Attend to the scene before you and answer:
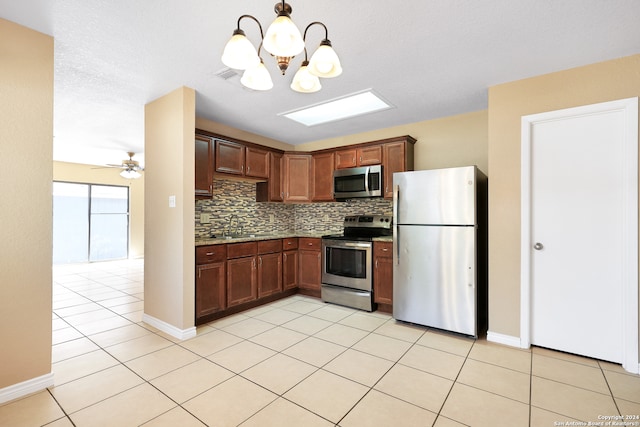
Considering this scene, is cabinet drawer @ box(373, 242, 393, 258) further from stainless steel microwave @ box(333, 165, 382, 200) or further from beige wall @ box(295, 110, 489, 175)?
beige wall @ box(295, 110, 489, 175)

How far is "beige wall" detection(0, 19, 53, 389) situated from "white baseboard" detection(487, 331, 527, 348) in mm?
3605

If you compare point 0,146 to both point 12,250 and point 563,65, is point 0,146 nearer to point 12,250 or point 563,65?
point 12,250

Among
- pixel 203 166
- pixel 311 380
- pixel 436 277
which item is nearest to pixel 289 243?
pixel 203 166

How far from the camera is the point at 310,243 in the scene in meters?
4.39

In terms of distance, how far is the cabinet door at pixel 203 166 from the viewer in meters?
3.48

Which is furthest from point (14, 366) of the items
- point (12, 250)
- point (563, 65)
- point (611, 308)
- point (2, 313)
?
point (563, 65)

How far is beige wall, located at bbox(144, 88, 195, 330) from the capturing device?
2.93m

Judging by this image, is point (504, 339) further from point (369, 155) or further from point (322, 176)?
point (322, 176)

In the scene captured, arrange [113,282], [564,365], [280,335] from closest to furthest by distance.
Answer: [564,365] → [280,335] → [113,282]

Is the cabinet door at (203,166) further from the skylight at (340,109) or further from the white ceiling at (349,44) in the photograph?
the skylight at (340,109)

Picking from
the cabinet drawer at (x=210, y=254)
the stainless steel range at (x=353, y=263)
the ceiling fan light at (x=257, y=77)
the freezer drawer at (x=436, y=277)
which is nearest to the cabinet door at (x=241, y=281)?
the cabinet drawer at (x=210, y=254)

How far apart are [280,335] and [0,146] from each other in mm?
2573

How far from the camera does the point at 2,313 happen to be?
6.36ft

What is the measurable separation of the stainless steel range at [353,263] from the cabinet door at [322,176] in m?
0.58
